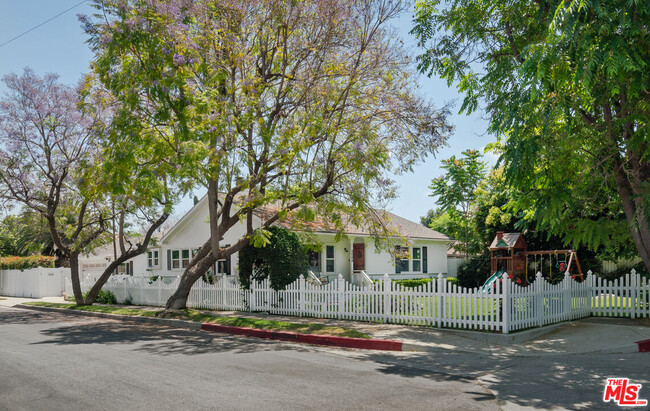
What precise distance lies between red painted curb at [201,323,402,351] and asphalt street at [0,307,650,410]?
0.51 metres

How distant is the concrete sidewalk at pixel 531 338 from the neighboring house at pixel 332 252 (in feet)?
29.7

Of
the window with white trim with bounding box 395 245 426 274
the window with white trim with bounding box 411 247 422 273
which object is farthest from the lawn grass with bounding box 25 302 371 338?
the window with white trim with bounding box 411 247 422 273

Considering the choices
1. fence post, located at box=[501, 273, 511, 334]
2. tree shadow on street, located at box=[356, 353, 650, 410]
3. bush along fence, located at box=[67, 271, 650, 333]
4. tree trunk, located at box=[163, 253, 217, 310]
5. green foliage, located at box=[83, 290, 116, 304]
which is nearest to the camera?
tree shadow on street, located at box=[356, 353, 650, 410]

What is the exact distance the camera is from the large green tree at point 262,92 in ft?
48.2

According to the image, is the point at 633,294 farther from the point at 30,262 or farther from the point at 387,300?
the point at 30,262

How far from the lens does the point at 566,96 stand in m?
11.1

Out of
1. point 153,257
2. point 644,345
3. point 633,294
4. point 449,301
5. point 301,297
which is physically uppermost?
point 153,257

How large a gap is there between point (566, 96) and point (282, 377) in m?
7.92

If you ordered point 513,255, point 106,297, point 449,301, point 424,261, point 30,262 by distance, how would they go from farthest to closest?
point 30,262 < point 424,261 < point 106,297 < point 513,255 < point 449,301

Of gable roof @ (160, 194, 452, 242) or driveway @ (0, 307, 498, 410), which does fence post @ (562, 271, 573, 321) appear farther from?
driveway @ (0, 307, 498, 410)

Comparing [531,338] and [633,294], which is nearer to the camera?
[531,338]

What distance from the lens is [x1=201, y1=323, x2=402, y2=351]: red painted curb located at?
11938 millimetres

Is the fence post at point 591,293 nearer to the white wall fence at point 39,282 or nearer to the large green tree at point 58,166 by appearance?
the large green tree at point 58,166

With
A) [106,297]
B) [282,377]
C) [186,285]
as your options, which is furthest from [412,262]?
[282,377]
